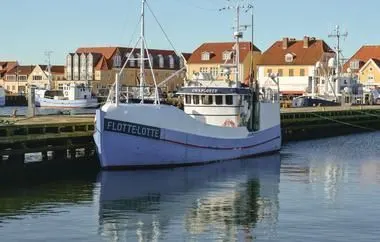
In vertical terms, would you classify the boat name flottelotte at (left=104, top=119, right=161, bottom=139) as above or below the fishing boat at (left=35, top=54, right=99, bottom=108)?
below

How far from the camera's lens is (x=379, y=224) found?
2283 centimetres

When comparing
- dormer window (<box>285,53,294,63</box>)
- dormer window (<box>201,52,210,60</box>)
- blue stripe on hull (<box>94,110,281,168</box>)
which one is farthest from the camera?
dormer window (<box>201,52,210,60</box>)

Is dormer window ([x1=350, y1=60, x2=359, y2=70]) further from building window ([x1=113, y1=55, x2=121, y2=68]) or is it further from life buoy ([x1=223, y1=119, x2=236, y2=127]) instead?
life buoy ([x1=223, y1=119, x2=236, y2=127])

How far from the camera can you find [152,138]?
34.1m

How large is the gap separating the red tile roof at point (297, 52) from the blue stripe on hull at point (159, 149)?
79.7 m

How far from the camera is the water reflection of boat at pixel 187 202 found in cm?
2186

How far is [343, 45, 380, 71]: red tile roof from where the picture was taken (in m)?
132

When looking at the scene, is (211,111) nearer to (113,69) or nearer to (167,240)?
(167,240)

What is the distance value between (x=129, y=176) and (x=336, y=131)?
38870 millimetres

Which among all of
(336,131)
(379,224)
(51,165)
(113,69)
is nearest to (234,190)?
(379,224)

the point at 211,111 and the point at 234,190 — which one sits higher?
the point at 211,111

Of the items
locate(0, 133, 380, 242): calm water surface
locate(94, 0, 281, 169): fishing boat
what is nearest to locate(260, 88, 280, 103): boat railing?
locate(94, 0, 281, 169): fishing boat

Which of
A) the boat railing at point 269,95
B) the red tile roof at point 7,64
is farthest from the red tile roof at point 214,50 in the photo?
the boat railing at point 269,95

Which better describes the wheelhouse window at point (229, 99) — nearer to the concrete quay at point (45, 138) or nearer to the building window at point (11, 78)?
the concrete quay at point (45, 138)
